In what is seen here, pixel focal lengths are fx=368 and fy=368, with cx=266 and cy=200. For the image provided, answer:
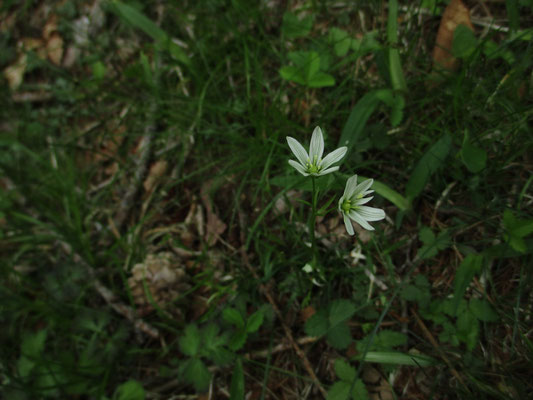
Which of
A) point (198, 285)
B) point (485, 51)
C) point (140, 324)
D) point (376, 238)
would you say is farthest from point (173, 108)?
point (485, 51)

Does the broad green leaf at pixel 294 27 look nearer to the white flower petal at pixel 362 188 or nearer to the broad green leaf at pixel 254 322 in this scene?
the white flower petal at pixel 362 188

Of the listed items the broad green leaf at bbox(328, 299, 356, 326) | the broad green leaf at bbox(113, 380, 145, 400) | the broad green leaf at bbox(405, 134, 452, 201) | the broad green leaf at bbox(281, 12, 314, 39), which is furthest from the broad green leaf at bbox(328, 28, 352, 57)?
the broad green leaf at bbox(113, 380, 145, 400)

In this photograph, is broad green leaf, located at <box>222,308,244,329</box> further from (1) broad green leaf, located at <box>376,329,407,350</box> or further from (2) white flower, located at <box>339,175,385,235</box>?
(2) white flower, located at <box>339,175,385,235</box>

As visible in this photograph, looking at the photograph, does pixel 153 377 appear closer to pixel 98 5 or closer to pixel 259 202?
pixel 259 202

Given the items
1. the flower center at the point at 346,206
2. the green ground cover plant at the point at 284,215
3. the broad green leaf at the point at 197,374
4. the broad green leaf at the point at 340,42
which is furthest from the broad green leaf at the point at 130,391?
the broad green leaf at the point at 340,42

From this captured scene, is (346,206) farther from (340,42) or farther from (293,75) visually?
(340,42)

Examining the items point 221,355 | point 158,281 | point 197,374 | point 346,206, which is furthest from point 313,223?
point 158,281
